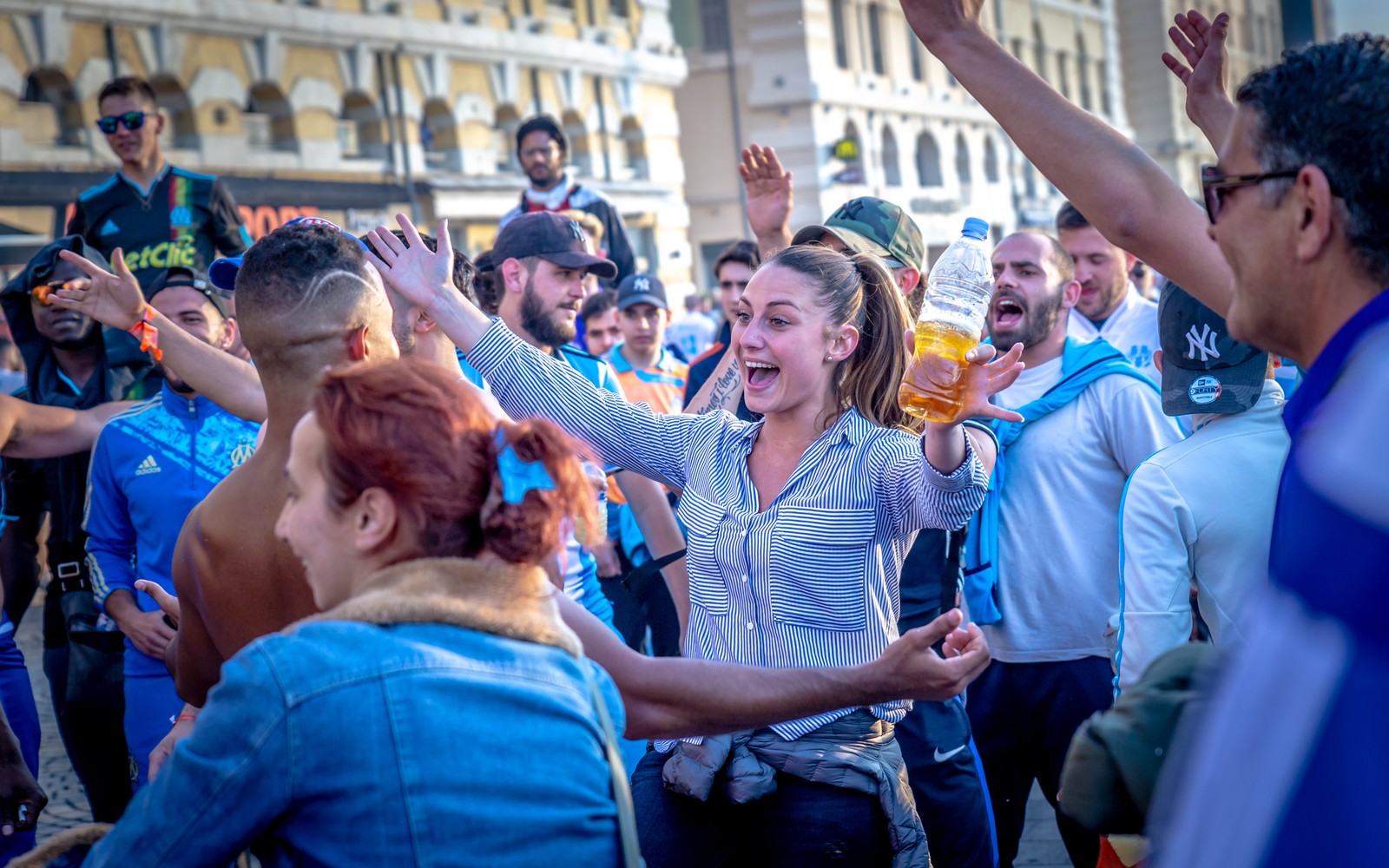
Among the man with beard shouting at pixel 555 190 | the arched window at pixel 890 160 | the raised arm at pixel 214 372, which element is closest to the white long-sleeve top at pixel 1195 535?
the raised arm at pixel 214 372

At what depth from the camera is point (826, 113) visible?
34.4 meters

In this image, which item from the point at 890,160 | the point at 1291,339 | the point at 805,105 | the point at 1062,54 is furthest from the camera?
the point at 1062,54

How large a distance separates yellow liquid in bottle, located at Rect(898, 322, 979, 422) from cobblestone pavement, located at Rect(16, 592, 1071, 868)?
8.54 ft

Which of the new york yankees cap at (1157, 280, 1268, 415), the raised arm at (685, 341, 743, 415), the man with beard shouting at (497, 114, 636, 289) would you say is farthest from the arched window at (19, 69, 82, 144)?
the new york yankees cap at (1157, 280, 1268, 415)

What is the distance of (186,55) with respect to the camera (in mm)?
18734

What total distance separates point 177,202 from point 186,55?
44.6ft

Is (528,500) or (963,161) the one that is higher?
(963,161)

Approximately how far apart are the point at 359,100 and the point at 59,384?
17.9 metres

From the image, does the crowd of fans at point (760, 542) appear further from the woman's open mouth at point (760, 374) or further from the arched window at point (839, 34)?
the arched window at point (839, 34)

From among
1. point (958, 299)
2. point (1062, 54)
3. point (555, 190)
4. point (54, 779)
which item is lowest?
point (54, 779)

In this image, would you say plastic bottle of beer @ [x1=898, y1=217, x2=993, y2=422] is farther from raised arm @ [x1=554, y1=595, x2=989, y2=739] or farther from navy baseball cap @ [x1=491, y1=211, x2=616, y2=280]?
navy baseball cap @ [x1=491, y1=211, x2=616, y2=280]

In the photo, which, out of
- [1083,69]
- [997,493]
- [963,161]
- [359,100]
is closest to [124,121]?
[997,493]

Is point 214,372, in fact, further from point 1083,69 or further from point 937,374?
point 1083,69

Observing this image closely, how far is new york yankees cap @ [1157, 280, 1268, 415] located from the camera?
331cm
